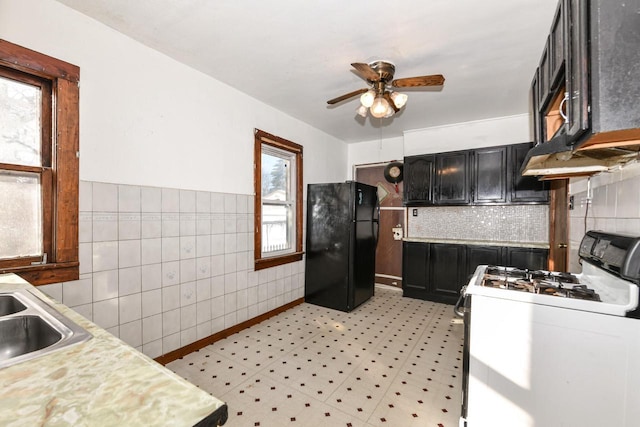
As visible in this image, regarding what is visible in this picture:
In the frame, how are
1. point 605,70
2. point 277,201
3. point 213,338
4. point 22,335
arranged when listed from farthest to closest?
point 277,201 < point 213,338 < point 22,335 < point 605,70

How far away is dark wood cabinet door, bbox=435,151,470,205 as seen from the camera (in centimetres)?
385

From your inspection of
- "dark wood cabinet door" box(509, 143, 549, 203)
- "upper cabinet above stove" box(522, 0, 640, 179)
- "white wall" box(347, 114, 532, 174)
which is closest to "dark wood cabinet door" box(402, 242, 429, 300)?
"dark wood cabinet door" box(509, 143, 549, 203)

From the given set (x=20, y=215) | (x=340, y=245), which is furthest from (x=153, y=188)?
(x=340, y=245)

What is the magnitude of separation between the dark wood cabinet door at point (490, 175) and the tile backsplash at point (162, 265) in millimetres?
2917

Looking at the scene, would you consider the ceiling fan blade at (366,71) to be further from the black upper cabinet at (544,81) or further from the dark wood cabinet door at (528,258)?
the dark wood cabinet door at (528,258)

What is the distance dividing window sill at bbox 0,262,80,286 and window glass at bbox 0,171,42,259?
124 mm

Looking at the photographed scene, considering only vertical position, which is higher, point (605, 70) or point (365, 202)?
point (605, 70)

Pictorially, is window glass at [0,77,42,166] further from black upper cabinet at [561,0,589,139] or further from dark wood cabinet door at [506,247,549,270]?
dark wood cabinet door at [506,247,549,270]

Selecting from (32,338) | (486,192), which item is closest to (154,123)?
(32,338)

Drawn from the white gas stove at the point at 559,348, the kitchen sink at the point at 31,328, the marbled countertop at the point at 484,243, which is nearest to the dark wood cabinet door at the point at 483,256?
the marbled countertop at the point at 484,243

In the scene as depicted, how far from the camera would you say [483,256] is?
3.65 m

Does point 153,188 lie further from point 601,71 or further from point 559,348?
point 559,348

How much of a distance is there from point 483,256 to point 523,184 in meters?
1.01

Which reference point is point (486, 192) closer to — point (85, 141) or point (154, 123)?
point (154, 123)
